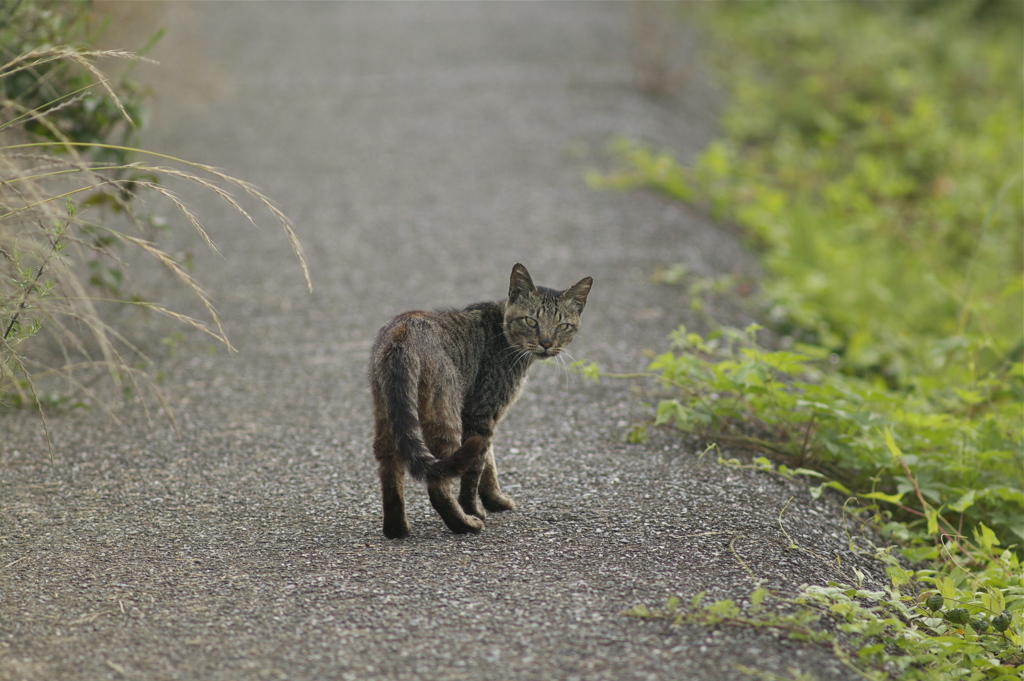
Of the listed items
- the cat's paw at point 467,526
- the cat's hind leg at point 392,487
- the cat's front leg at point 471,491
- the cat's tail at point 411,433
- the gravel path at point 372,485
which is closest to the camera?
the gravel path at point 372,485

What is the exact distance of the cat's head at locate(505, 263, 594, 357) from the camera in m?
3.17

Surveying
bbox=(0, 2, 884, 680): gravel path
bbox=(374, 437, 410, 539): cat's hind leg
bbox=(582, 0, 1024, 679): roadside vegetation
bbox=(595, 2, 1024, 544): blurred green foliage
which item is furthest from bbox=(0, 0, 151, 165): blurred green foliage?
bbox=(595, 2, 1024, 544): blurred green foliage

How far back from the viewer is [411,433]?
8.77ft

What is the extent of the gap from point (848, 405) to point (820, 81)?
679 centimetres

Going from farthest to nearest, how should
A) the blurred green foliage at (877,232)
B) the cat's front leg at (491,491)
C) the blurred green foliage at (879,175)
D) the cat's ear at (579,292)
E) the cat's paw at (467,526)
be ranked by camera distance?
the blurred green foliage at (879,175)
the blurred green foliage at (877,232)
the cat's ear at (579,292)
the cat's front leg at (491,491)
the cat's paw at (467,526)

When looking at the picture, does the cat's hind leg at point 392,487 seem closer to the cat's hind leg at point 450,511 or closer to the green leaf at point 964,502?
the cat's hind leg at point 450,511

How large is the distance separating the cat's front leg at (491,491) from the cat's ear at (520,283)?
1.68 feet

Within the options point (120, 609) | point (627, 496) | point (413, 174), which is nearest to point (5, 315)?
point (120, 609)

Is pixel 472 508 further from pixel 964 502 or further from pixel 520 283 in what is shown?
pixel 964 502

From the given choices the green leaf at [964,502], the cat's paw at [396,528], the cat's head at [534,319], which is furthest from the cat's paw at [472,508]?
the green leaf at [964,502]

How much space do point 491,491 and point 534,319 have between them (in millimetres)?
587

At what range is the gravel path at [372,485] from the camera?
2.32 m

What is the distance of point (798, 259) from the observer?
629 centimetres

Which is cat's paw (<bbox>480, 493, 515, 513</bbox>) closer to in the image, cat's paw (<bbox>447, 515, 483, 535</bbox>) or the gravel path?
the gravel path
